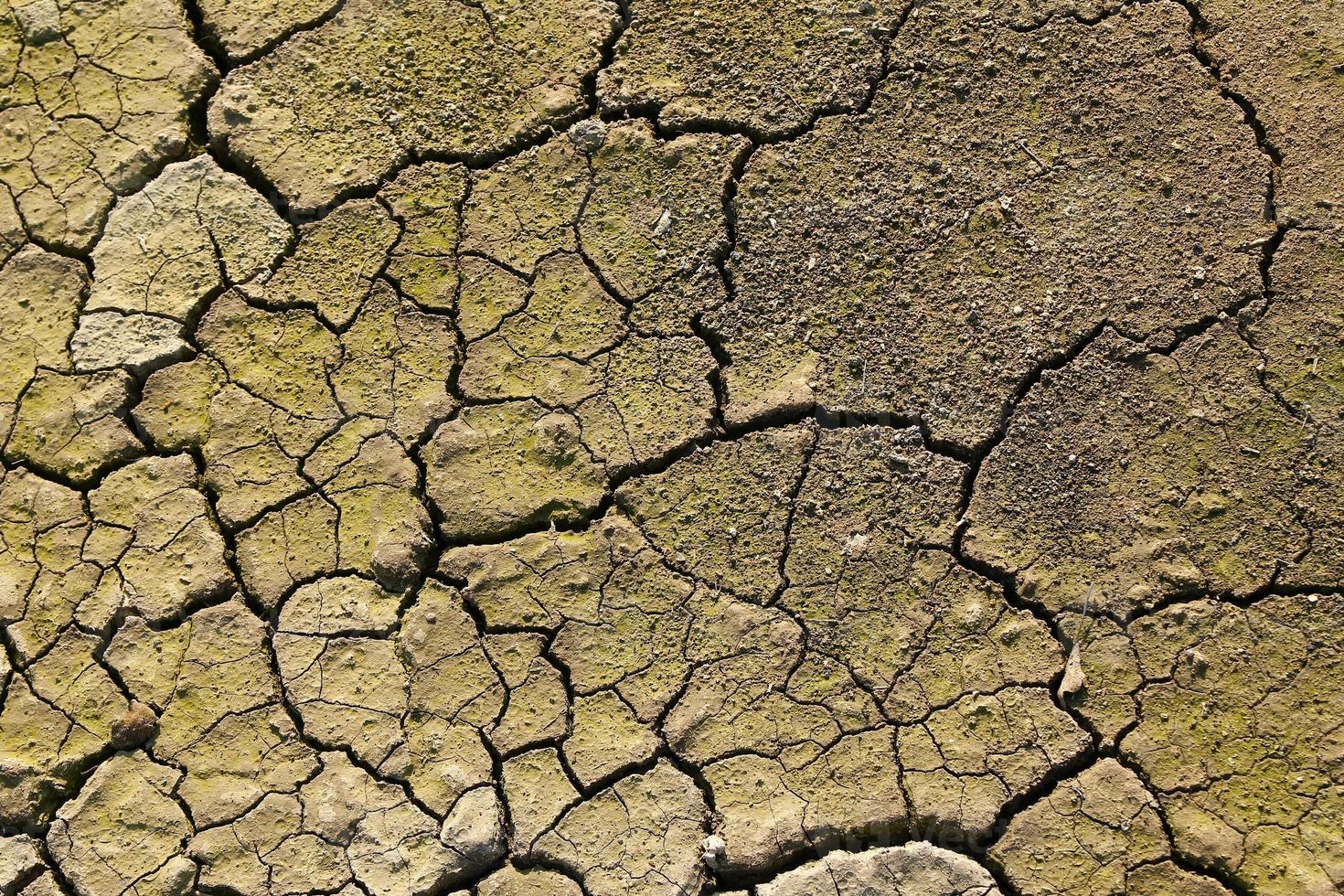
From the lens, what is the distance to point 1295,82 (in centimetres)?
329

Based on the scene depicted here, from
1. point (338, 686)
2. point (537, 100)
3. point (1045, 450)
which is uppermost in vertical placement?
point (537, 100)

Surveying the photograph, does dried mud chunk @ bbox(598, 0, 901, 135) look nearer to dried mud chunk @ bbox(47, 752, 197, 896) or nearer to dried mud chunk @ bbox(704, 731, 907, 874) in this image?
dried mud chunk @ bbox(704, 731, 907, 874)

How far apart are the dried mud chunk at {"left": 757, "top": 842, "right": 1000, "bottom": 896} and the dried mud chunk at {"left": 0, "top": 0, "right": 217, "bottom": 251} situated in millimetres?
2891

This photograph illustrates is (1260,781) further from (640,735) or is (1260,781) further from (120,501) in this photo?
(120,501)

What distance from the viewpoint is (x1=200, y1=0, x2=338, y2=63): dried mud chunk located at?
11.7 ft

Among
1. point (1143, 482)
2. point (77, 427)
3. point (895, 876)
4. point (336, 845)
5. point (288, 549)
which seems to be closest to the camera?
point (895, 876)

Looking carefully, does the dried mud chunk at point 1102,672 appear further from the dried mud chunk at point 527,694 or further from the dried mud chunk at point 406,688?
the dried mud chunk at point 406,688

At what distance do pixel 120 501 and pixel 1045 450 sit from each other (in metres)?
2.72

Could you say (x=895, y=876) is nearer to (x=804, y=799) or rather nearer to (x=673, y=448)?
(x=804, y=799)

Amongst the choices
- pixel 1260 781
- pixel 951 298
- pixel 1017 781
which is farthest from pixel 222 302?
pixel 1260 781

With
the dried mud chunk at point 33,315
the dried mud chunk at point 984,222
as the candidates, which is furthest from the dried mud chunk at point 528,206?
the dried mud chunk at point 33,315

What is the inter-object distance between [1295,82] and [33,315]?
154 inches

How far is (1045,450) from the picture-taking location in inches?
124

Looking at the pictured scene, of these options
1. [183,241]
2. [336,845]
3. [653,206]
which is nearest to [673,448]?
[653,206]
